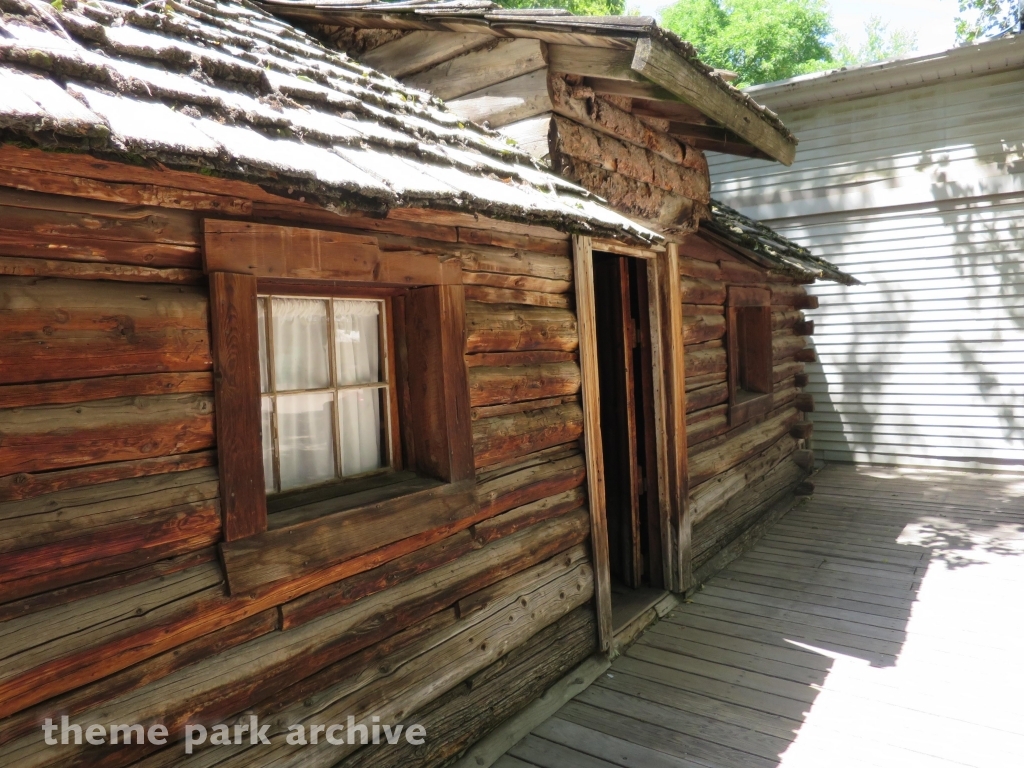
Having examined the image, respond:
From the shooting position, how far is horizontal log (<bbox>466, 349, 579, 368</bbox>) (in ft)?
12.2

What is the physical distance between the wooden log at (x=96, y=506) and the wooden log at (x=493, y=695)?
1.28 metres

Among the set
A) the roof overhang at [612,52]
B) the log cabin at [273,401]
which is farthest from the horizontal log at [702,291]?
the log cabin at [273,401]

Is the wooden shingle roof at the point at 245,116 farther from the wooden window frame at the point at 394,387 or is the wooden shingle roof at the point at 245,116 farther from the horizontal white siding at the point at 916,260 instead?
the horizontal white siding at the point at 916,260

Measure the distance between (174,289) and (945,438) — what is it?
10.4 m

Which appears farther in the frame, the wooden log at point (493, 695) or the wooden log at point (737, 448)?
the wooden log at point (737, 448)

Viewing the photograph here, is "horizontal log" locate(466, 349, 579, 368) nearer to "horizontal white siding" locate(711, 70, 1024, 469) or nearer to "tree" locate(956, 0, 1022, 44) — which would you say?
"horizontal white siding" locate(711, 70, 1024, 469)

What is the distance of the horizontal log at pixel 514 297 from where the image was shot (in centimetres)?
375

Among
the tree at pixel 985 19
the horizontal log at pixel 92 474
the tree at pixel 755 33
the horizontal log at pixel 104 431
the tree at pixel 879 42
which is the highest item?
the tree at pixel 879 42

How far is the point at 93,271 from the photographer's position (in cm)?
226

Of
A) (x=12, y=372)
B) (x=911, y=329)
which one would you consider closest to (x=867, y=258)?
(x=911, y=329)

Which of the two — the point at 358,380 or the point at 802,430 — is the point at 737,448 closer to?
A: the point at 802,430

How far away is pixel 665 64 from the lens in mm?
4086

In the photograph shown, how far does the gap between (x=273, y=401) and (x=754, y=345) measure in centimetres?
674

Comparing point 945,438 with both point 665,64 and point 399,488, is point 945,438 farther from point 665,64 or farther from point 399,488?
point 399,488
